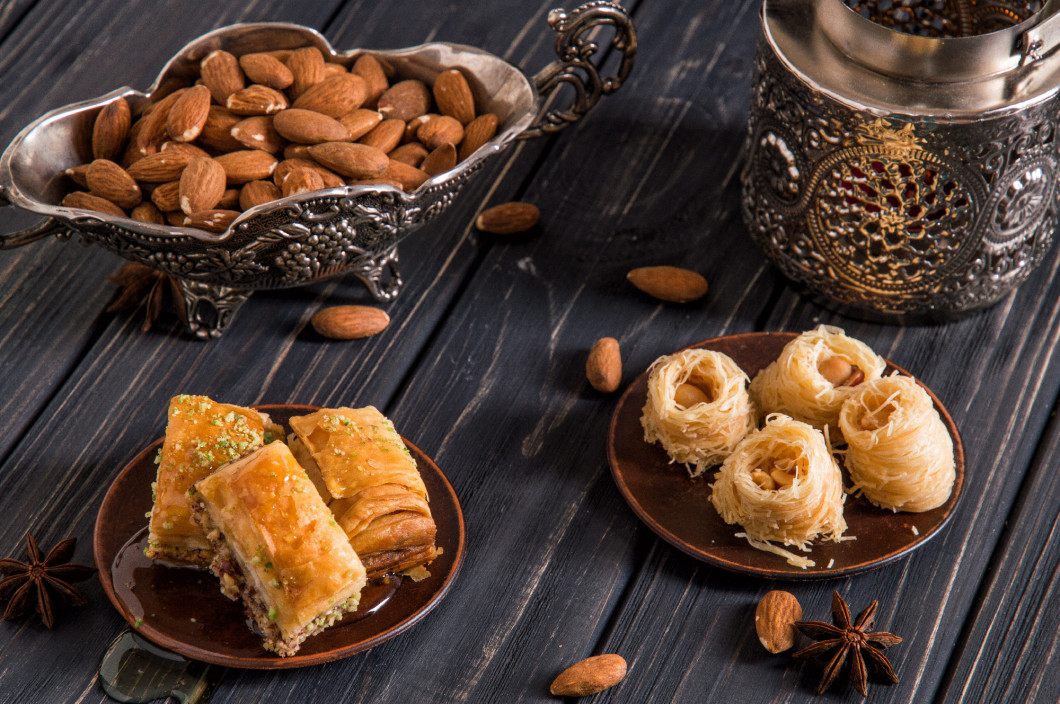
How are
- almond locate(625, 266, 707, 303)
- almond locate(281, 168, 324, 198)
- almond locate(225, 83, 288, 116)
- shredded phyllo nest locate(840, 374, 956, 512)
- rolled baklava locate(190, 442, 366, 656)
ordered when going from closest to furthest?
rolled baklava locate(190, 442, 366, 656)
shredded phyllo nest locate(840, 374, 956, 512)
almond locate(281, 168, 324, 198)
almond locate(225, 83, 288, 116)
almond locate(625, 266, 707, 303)

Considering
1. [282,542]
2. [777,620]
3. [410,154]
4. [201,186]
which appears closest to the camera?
[282,542]

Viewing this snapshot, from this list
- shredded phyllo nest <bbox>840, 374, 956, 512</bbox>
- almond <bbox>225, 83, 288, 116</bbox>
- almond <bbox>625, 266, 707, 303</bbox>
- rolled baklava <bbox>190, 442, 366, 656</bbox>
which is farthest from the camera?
almond <bbox>625, 266, 707, 303</bbox>

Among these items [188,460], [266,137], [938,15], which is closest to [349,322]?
[266,137]

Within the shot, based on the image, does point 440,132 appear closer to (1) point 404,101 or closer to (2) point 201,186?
(1) point 404,101

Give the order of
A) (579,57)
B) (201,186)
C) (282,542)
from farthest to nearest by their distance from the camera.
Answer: (579,57)
(201,186)
(282,542)

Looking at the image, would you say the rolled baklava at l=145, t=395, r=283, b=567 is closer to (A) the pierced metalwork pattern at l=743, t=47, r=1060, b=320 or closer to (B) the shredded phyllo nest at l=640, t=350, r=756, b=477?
(B) the shredded phyllo nest at l=640, t=350, r=756, b=477

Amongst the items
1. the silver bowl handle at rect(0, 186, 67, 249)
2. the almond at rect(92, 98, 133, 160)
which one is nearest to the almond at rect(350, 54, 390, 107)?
the almond at rect(92, 98, 133, 160)

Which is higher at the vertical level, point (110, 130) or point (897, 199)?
point (110, 130)
